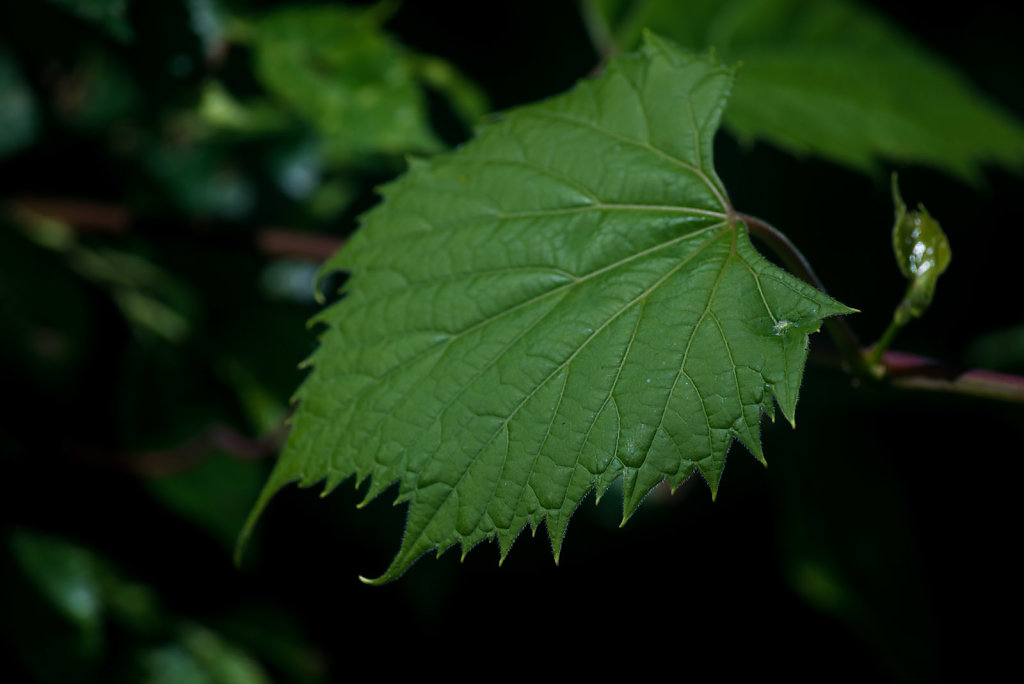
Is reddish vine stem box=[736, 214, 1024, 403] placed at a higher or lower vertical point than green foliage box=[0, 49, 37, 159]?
higher

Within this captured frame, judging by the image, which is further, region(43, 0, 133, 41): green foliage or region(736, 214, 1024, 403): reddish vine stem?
region(43, 0, 133, 41): green foliage

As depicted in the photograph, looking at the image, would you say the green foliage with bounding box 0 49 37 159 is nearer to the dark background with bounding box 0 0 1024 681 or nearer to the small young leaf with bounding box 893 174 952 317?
the dark background with bounding box 0 0 1024 681

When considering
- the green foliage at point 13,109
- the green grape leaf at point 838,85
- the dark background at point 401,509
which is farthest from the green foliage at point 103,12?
the green grape leaf at point 838,85

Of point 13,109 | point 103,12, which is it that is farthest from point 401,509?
point 13,109

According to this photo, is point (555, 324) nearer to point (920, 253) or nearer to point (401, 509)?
point (920, 253)

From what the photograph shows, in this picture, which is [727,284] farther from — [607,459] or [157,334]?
[157,334]

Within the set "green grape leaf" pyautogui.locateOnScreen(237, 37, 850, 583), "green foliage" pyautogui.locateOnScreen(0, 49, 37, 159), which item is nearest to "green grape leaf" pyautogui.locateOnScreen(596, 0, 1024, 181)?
"green grape leaf" pyautogui.locateOnScreen(237, 37, 850, 583)
